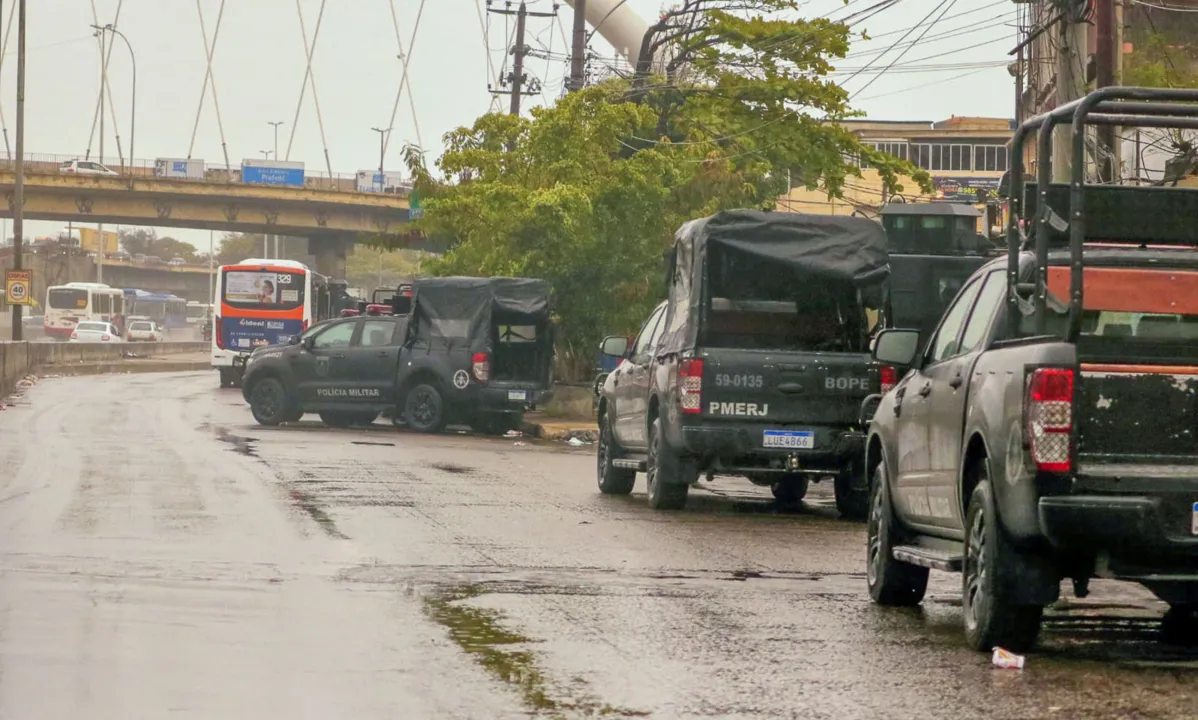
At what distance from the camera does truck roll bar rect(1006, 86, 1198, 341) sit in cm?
774

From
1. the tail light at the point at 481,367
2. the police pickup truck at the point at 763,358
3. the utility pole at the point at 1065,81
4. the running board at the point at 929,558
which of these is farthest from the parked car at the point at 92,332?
the running board at the point at 929,558

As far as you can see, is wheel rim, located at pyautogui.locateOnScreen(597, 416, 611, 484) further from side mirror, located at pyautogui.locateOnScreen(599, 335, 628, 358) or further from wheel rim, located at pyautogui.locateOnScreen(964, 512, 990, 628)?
wheel rim, located at pyautogui.locateOnScreen(964, 512, 990, 628)

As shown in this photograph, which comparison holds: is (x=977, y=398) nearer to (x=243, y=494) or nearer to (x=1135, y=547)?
(x=1135, y=547)

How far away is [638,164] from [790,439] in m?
19.9

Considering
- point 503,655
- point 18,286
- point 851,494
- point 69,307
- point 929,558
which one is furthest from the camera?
point 69,307

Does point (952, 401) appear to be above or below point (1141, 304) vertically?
below

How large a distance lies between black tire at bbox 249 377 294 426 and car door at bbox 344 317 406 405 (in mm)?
1096

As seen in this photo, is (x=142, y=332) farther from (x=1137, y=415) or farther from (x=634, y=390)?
(x=1137, y=415)

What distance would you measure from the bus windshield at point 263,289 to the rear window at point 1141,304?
4356 cm

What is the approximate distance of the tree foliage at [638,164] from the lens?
3459 centimetres

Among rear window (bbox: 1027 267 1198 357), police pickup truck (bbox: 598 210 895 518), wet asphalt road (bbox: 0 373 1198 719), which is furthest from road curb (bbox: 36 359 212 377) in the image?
rear window (bbox: 1027 267 1198 357)

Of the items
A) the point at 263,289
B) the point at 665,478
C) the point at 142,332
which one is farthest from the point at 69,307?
the point at 665,478

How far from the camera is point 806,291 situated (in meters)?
16.5

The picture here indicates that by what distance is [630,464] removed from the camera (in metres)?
17.6
